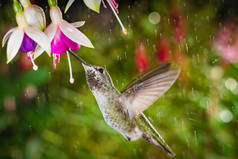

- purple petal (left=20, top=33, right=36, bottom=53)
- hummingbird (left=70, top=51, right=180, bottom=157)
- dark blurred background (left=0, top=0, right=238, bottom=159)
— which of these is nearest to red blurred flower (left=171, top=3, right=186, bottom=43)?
dark blurred background (left=0, top=0, right=238, bottom=159)

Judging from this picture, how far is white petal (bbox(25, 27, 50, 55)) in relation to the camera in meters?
0.30

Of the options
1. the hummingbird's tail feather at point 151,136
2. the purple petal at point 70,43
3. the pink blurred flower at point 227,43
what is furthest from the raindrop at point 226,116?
the purple petal at point 70,43

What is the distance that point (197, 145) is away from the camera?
1011 millimetres

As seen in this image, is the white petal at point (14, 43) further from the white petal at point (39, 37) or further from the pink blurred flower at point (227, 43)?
the pink blurred flower at point (227, 43)

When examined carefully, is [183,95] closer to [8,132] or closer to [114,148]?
[114,148]

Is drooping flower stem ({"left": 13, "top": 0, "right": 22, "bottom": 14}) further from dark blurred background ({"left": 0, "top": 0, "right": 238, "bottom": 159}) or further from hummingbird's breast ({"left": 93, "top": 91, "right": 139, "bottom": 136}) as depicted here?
dark blurred background ({"left": 0, "top": 0, "right": 238, "bottom": 159})

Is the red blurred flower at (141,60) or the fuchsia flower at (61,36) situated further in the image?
the red blurred flower at (141,60)

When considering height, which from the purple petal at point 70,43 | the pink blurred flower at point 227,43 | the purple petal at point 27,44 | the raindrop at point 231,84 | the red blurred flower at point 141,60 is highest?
the purple petal at point 27,44

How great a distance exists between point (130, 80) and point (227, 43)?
27 centimetres

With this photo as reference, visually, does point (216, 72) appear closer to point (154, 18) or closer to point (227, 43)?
point (227, 43)

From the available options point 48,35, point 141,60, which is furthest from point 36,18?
point 141,60

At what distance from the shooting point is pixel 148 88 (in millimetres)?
365

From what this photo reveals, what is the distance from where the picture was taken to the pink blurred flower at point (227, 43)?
91 cm

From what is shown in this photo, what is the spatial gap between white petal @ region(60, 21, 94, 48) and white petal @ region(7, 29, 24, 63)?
0.12ft
